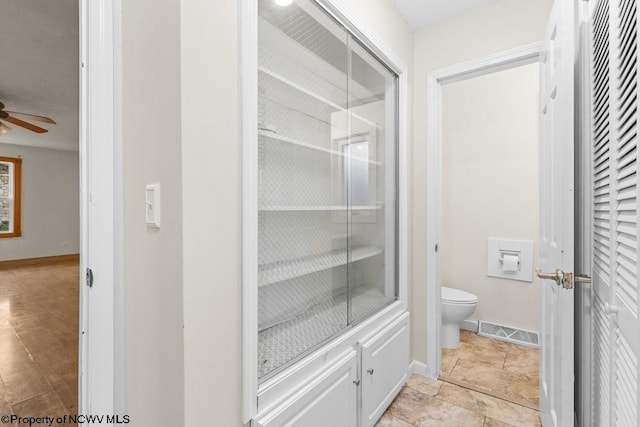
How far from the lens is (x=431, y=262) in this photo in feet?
7.10

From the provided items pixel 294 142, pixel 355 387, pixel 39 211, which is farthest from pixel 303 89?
pixel 39 211

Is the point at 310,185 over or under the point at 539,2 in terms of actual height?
under

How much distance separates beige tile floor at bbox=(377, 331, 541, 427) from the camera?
1741 mm

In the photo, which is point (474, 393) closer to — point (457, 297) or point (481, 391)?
point (481, 391)

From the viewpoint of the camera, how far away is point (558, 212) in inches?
50.1

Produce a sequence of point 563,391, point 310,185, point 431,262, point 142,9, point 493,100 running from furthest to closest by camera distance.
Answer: point 493,100 → point 431,262 → point 310,185 → point 563,391 → point 142,9

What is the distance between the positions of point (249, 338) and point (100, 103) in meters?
0.89

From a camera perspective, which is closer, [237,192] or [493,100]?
[237,192]

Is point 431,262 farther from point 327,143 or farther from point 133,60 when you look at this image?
point 133,60

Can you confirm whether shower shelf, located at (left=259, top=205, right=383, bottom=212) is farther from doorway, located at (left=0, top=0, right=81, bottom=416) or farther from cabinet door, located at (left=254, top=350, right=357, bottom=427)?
doorway, located at (left=0, top=0, right=81, bottom=416)

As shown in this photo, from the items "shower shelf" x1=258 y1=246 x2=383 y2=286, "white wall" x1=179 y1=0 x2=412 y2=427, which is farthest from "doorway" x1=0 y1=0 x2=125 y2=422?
"shower shelf" x1=258 y1=246 x2=383 y2=286

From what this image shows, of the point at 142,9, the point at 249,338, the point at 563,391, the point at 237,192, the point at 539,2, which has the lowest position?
the point at 563,391

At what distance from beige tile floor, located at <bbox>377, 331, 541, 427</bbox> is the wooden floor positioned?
203 cm

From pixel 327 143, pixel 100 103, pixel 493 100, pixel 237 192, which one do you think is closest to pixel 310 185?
pixel 327 143
